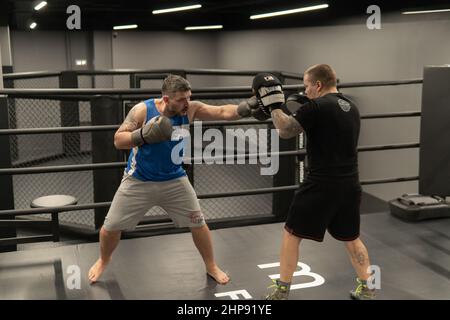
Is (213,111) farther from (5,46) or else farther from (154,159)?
(5,46)

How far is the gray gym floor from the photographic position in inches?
111

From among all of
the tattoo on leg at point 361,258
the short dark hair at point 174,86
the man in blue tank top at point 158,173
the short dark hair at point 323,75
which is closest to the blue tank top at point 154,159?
the man in blue tank top at point 158,173

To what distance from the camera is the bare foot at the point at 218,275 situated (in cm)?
294

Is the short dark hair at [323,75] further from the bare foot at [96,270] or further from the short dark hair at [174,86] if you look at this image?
the bare foot at [96,270]

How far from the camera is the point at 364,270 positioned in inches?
105

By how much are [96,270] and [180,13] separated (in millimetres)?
9394

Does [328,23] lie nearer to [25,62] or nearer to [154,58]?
[154,58]

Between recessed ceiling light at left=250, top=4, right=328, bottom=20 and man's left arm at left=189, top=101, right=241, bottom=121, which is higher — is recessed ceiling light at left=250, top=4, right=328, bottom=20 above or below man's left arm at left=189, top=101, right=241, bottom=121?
above

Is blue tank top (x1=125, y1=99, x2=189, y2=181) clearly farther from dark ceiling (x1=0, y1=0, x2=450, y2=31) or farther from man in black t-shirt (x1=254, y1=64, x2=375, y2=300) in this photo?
dark ceiling (x1=0, y1=0, x2=450, y2=31)

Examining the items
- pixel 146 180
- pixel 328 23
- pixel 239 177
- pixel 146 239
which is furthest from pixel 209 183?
pixel 146 180

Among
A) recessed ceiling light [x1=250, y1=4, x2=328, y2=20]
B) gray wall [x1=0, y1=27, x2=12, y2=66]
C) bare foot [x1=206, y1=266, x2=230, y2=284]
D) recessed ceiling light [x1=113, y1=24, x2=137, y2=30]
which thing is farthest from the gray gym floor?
recessed ceiling light [x1=113, y1=24, x2=137, y2=30]

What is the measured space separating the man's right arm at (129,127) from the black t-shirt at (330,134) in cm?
82

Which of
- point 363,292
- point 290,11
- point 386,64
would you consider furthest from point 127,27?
point 363,292

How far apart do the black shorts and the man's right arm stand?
0.90 m
